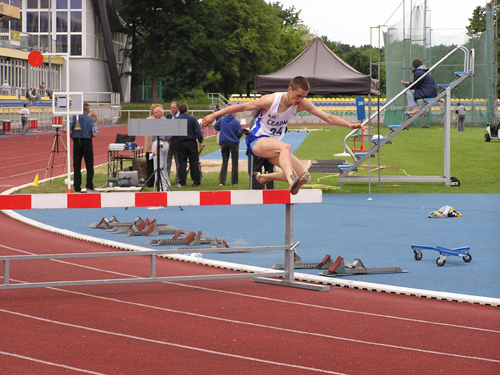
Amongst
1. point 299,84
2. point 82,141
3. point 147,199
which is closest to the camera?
point 147,199

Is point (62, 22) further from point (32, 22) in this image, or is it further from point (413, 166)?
point (413, 166)

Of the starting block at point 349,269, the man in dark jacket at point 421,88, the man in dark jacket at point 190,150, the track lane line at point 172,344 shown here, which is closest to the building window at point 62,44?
the man in dark jacket at point 190,150

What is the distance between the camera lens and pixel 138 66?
74625 millimetres

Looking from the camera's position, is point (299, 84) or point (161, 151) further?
point (161, 151)

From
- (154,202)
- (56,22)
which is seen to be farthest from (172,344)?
(56,22)

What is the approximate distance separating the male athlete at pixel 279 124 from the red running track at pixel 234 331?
1266mm

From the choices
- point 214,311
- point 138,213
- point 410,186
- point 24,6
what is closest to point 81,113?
point 138,213

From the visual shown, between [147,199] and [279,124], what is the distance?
1678 millimetres

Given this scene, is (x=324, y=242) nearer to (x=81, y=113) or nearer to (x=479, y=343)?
(x=479, y=343)

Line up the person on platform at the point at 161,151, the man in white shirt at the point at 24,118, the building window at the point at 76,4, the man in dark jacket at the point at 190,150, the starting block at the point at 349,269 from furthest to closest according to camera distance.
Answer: the building window at the point at 76,4, the man in white shirt at the point at 24,118, the man in dark jacket at the point at 190,150, the person on platform at the point at 161,151, the starting block at the point at 349,269

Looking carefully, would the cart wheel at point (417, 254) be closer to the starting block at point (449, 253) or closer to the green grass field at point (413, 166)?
the starting block at point (449, 253)

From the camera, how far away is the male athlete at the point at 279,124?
731 centimetres

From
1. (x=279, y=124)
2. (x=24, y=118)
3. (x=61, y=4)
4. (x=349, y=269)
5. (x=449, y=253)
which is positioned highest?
(x=61, y=4)

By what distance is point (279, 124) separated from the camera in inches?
302
